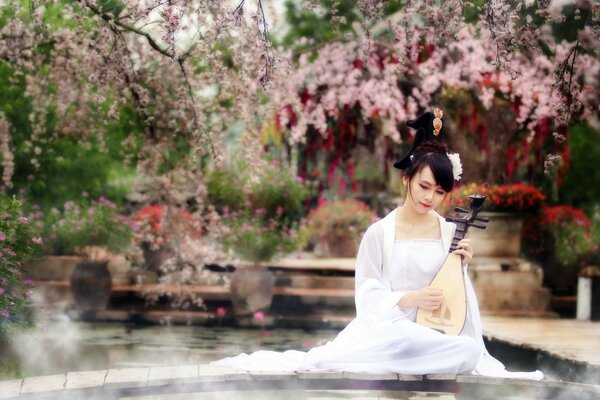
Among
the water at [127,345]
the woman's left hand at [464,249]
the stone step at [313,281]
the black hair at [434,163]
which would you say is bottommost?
the water at [127,345]

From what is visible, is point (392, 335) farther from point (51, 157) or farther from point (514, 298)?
point (51, 157)

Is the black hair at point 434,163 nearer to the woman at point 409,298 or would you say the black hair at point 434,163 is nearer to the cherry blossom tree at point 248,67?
the woman at point 409,298

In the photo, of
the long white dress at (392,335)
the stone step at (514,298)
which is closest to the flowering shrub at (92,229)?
the stone step at (514,298)

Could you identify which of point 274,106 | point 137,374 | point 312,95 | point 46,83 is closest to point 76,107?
point 46,83

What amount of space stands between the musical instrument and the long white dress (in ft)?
0.31

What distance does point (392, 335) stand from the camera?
6.16 meters

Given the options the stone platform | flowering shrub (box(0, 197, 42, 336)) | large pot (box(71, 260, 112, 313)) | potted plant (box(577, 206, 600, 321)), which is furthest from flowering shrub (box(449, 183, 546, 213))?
the stone platform

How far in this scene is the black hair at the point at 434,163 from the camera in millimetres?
6227

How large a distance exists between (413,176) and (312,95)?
9.24m

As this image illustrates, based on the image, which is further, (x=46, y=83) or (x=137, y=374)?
(x=46, y=83)

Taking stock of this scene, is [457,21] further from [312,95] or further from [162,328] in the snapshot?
[312,95]

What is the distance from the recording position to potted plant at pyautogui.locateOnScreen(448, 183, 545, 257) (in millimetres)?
14000

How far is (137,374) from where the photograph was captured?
19.7ft

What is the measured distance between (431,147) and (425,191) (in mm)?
285
